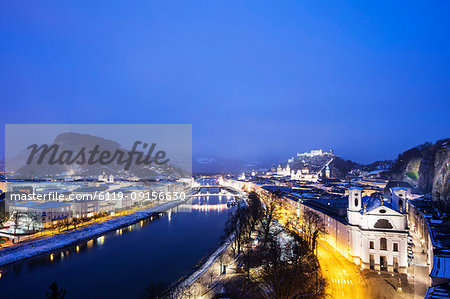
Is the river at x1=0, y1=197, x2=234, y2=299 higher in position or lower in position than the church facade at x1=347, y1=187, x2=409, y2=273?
lower

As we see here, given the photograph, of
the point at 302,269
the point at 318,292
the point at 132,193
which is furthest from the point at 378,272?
the point at 132,193

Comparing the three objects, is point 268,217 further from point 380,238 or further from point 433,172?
point 433,172

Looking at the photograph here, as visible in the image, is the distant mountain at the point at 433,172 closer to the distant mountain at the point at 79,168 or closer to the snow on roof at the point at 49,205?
the snow on roof at the point at 49,205

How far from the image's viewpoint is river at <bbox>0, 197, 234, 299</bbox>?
10.2 m

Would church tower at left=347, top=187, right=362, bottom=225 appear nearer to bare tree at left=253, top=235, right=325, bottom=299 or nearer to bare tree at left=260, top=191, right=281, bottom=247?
bare tree at left=253, top=235, right=325, bottom=299

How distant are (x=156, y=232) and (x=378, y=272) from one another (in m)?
14.0

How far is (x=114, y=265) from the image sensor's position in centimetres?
1272

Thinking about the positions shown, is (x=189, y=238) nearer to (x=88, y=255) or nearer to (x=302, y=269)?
(x=88, y=255)

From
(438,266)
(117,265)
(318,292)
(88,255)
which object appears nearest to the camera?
(438,266)

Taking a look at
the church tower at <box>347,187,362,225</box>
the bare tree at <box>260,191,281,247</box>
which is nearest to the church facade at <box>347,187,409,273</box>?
the church tower at <box>347,187,362,225</box>

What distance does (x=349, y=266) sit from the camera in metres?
10.8

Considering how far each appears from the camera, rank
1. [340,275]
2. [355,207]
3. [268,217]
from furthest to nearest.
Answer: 1. [268,217]
2. [355,207]
3. [340,275]

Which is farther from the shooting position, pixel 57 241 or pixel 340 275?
pixel 57 241

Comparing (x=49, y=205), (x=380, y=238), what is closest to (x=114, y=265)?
(x=49, y=205)
